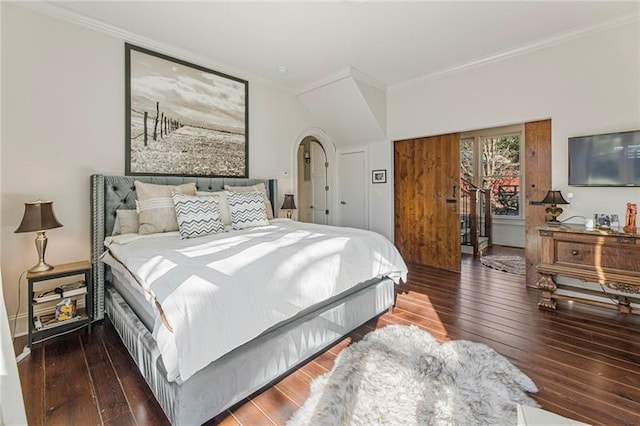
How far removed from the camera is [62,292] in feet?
7.75

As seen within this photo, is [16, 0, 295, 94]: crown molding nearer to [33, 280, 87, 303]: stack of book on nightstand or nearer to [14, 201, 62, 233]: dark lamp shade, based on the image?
[14, 201, 62, 233]: dark lamp shade

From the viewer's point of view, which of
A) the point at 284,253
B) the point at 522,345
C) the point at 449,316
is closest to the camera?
the point at 284,253

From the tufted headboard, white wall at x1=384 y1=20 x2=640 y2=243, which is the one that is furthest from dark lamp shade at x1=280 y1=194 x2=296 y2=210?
white wall at x1=384 y1=20 x2=640 y2=243

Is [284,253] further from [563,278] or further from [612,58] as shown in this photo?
[612,58]

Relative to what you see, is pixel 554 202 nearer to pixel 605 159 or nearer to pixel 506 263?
pixel 605 159

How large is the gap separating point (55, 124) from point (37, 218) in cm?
95

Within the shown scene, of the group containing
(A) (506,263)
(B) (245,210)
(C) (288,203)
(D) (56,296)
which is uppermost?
(C) (288,203)

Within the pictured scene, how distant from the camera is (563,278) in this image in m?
3.15

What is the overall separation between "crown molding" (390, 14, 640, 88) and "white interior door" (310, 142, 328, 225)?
2.28 meters

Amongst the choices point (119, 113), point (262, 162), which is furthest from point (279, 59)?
point (119, 113)

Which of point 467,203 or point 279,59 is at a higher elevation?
point 279,59

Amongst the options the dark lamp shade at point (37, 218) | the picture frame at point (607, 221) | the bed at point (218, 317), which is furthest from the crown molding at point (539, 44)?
the dark lamp shade at point (37, 218)

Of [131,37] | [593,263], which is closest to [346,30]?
[131,37]

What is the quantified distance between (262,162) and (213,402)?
3.30 m
